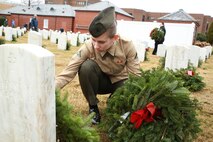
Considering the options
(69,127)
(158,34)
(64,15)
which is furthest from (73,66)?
(64,15)

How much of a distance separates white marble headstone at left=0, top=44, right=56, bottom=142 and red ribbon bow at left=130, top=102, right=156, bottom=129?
0.85 m

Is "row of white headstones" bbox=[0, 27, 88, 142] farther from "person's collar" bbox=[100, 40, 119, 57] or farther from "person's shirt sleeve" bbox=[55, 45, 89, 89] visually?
"person's collar" bbox=[100, 40, 119, 57]

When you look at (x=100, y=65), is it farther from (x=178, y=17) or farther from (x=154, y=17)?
(x=154, y=17)

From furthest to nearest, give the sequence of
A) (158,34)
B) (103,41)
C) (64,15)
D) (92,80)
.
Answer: (64,15) → (158,34) → (92,80) → (103,41)

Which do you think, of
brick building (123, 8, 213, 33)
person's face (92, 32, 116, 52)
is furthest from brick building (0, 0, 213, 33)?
person's face (92, 32, 116, 52)

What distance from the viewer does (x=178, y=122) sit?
2.52m

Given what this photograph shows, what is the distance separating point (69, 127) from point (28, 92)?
42 cm

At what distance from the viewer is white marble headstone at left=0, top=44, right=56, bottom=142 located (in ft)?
5.73

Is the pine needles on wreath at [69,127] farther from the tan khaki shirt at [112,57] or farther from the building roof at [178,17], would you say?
the building roof at [178,17]

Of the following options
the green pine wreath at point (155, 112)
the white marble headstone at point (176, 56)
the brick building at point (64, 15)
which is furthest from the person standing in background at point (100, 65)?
the brick building at point (64, 15)

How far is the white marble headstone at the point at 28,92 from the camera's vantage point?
1.75 metres

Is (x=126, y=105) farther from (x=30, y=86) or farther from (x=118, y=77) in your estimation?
(x=30, y=86)

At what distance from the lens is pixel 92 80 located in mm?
3289

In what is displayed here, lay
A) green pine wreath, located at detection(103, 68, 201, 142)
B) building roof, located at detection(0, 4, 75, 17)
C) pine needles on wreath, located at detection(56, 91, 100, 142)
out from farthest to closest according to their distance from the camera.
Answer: building roof, located at detection(0, 4, 75, 17)
green pine wreath, located at detection(103, 68, 201, 142)
pine needles on wreath, located at detection(56, 91, 100, 142)
